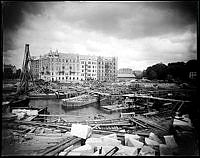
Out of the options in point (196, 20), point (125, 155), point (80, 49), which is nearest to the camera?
point (125, 155)

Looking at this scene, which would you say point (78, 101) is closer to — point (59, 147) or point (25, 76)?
point (59, 147)

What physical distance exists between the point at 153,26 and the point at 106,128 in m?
2.39

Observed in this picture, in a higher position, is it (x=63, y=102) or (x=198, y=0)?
(x=198, y=0)

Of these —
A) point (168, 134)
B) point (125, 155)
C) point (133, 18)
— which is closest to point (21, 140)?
point (125, 155)

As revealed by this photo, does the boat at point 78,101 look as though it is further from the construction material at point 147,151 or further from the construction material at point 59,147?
the construction material at point 147,151

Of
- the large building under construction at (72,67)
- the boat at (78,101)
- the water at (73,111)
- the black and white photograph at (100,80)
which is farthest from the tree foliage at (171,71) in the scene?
the boat at (78,101)

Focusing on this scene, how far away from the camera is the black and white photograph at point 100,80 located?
3.17 m

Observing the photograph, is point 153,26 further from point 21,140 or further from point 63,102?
point 21,140

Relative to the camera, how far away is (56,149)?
2.96 metres

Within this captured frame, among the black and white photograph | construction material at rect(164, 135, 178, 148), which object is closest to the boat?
the black and white photograph

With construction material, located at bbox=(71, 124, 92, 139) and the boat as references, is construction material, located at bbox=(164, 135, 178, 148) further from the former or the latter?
the boat

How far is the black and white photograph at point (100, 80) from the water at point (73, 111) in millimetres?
22

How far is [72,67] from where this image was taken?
3.91m

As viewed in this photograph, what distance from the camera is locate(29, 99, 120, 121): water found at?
12.2 ft
